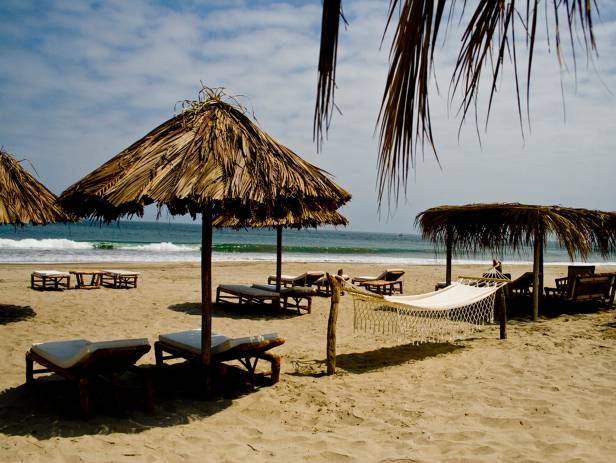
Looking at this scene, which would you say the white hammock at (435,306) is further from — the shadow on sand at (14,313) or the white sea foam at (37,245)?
the white sea foam at (37,245)

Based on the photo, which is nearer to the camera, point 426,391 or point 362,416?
point 362,416

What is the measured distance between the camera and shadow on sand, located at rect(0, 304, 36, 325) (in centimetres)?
652

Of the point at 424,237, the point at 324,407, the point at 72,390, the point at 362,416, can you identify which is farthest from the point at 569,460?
the point at 424,237

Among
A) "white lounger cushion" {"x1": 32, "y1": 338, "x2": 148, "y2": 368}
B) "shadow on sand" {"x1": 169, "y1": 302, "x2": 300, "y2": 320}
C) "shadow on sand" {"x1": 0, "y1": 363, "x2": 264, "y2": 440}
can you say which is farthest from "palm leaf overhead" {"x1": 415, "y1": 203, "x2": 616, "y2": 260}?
"white lounger cushion" {"x1": 32, "y1": 338, "x2": 148, "y2": 368}

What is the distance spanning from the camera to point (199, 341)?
408cm

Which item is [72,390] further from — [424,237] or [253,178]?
[424,237]

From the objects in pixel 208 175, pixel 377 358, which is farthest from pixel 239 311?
pixel 208 175

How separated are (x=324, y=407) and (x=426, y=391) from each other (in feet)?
3.13

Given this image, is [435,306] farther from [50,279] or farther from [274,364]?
[50,279]

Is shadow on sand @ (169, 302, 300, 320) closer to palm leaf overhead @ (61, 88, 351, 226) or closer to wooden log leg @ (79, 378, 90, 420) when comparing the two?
palm leaf overhead @ (61, 88, 351, 226)

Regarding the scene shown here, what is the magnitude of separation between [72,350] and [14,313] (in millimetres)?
4279

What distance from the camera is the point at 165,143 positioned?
363 cm

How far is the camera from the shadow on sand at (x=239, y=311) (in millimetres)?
7688

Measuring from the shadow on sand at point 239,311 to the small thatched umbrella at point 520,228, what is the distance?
3078 mm
